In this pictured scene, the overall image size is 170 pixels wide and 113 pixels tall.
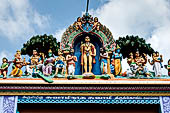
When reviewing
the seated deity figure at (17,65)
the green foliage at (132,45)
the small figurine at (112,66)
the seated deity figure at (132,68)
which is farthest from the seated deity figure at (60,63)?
the green foliage at (132,45)

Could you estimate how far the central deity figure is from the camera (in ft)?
39.2

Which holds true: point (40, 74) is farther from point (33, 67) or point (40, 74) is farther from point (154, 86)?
point (154, 86)

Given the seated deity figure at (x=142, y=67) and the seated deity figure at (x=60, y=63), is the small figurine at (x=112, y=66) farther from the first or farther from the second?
the seated deity figure at (x=60, y=63)

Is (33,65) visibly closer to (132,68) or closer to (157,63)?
(132,68)

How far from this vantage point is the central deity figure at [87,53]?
39.2 ft

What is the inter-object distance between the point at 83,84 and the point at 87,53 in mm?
1993

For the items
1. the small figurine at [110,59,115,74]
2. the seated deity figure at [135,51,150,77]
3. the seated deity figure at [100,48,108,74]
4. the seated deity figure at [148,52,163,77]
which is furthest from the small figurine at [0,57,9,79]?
the seated deity figure at [148,52,163,77]

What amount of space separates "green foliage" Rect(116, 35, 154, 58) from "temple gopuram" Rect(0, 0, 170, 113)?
7.99 m

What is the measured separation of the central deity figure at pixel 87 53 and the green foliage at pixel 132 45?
8166mm

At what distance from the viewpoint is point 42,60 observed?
12.2 meters

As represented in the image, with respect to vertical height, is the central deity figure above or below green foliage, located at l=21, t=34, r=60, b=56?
below

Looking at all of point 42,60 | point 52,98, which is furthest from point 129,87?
point 42,60

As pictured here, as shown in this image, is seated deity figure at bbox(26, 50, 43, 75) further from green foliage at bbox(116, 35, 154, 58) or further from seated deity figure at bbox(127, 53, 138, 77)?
green foliage at bbox(116, 35, 154, 58)

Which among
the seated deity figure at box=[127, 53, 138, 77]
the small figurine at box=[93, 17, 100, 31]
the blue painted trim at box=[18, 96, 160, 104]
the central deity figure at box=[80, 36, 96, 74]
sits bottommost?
the blue painted trim at box=[18, 96, 160, 104]
